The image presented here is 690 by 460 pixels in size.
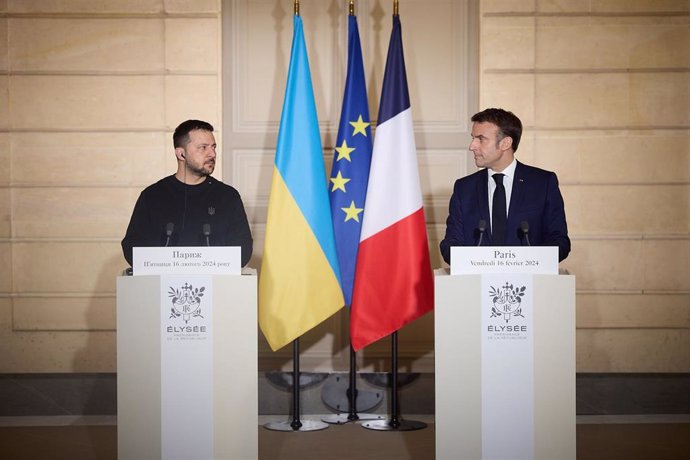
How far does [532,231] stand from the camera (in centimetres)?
432

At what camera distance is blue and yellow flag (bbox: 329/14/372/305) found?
523cm

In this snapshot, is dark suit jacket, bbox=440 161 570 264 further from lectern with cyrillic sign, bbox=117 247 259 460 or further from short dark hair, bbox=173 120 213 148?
short dark hair, bbox=173 120 213 148

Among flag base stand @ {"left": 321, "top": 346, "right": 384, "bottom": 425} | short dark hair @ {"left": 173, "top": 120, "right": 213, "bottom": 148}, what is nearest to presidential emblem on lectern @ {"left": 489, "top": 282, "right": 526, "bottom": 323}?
short dark hair @ {"left": 173, "top": 120, "right": 213, "bottom": 148}

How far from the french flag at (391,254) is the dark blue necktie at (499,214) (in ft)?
2.66

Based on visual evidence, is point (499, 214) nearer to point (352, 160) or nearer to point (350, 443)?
point (352, 160)

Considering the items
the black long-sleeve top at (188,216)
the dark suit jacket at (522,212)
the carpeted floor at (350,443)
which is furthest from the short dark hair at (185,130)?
the carpeted floor at (350,443)

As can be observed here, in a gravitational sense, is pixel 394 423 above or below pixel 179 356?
below

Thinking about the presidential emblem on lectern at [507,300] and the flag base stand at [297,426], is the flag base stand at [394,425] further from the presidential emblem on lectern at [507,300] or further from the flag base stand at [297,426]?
the presidential emblem on lectern at [507,300]

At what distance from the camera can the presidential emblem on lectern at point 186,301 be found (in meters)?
3.73

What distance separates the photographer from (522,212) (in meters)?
4.30

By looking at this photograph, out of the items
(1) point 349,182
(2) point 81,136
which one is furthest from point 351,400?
(2) point 81,136

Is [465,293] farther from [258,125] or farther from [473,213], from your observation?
[258,125]

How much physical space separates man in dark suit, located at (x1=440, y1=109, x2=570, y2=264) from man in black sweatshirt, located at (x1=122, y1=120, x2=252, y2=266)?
47.4 inches

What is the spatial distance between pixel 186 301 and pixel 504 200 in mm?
1714
